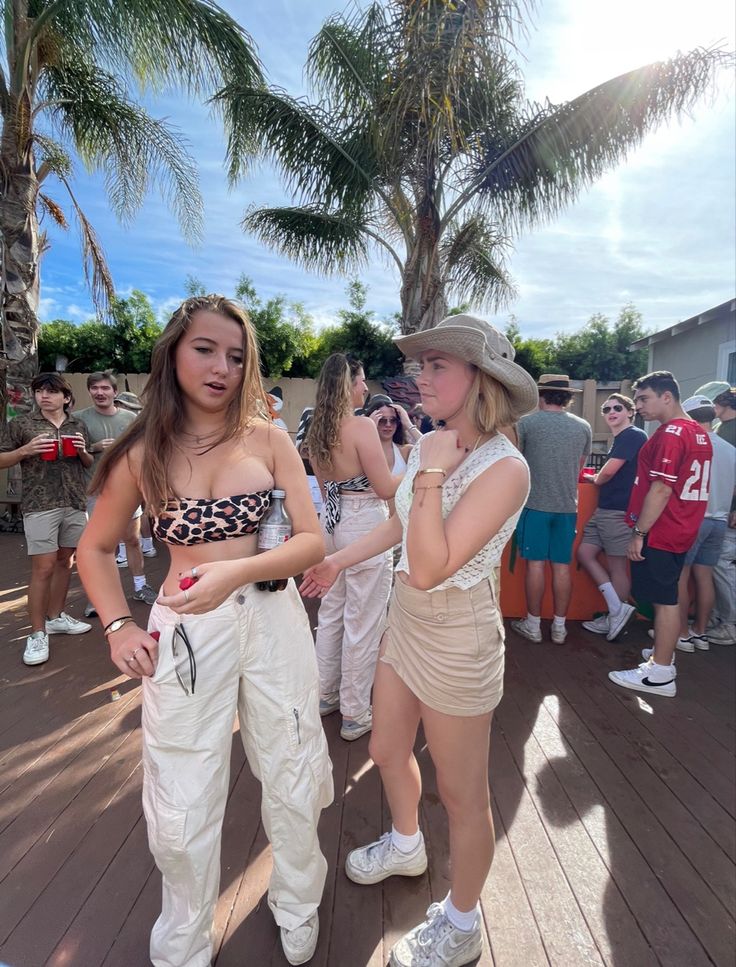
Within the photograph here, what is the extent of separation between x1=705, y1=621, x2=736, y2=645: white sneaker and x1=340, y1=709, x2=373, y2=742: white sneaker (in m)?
2.99

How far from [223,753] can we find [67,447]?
2.94 meters

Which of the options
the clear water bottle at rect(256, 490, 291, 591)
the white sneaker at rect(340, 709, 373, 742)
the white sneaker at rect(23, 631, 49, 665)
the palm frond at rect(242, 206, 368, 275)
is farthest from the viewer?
the palm frond at rect(242, 206, 368, 275)

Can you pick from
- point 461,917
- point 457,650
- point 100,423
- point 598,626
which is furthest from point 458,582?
point 100,423

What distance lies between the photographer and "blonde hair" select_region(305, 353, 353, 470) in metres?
2.52

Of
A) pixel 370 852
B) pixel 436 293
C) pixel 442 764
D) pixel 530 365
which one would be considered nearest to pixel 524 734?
pixel 370 852

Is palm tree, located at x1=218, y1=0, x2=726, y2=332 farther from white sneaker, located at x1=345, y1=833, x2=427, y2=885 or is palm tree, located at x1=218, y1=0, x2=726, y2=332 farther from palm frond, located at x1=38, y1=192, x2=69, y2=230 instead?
white sneaker, located at x1=345, y1=833, x2=427, y2=885

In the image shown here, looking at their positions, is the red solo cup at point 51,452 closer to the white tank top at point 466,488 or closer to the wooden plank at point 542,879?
the white tank top at point 466,488

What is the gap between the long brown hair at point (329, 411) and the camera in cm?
252

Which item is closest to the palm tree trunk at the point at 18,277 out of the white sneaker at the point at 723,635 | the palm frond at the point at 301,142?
the palm frond at the point at 301,142

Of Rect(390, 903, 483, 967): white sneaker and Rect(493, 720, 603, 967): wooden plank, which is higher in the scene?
Rect(390, 903, 483, 967): white sneaker

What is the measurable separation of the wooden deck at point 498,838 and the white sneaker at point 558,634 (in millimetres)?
652

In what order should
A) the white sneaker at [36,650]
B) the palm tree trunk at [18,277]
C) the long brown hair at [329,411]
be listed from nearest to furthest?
1. the long brown hair at [329,411]
2. the white sneaker at [36,650]
3. the palm tree trunk at [18,277]

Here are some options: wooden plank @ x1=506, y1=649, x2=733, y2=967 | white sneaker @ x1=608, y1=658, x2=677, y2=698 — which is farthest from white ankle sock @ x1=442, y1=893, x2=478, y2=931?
white sneaker @ x1=608, y1=658, x2=677, y2=698

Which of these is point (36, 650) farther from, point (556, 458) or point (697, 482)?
point (697, 482)
